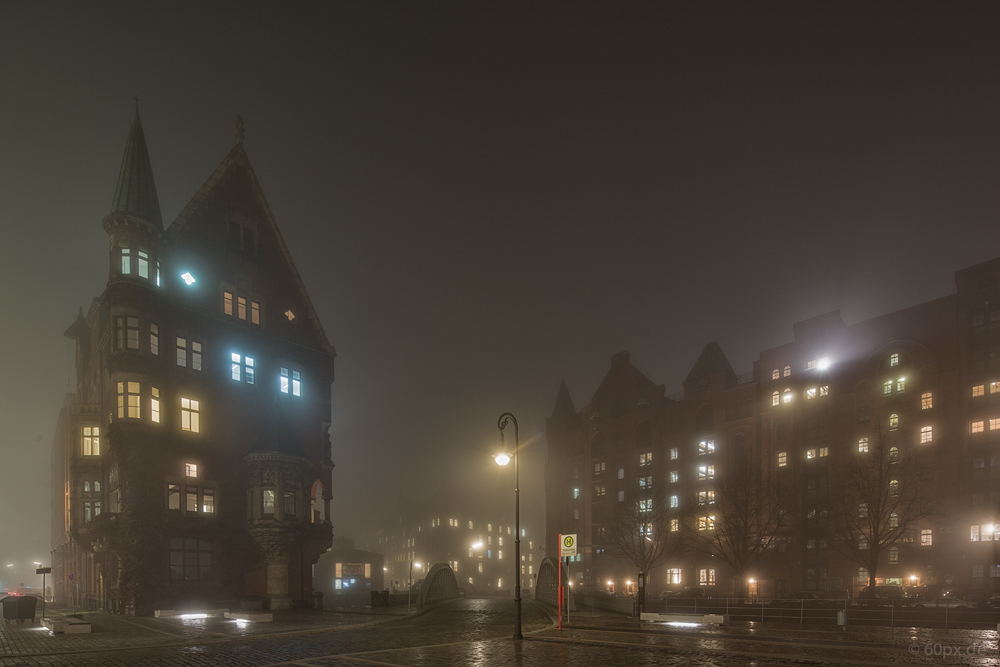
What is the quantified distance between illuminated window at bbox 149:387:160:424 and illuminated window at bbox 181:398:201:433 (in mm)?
1616

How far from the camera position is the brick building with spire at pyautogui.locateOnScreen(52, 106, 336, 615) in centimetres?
3975

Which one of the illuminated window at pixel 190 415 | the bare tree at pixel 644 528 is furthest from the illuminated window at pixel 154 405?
the bare tree at pixel 644 528

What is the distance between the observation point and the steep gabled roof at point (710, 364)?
7775cm

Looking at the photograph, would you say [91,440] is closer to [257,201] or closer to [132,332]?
[132,332]

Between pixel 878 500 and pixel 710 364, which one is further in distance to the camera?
pixel 710 364

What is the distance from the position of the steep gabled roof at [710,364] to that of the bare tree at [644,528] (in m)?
14.0

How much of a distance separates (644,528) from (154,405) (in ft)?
142

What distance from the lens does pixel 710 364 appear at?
7962 cm

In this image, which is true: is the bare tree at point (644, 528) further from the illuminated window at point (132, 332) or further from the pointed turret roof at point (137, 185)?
the pointed turret roof at point (137, 185)

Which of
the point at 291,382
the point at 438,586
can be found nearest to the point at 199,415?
the point at 291,382

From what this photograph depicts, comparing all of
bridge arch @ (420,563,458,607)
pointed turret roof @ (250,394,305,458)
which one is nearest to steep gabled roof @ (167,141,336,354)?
pointed turret roof @ (250,394,305,458)

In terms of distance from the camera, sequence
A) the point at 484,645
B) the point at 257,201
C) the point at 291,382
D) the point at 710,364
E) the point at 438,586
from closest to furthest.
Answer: the point at 484,645
the point at 438,586
the point at 291,382
the point at 257,201
the point at 710,364

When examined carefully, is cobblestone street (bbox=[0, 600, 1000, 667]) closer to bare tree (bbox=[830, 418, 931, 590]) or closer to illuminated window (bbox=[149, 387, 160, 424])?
illuminated window (bbox=[149, 387, 160, 424])

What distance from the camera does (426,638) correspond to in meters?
24.2
